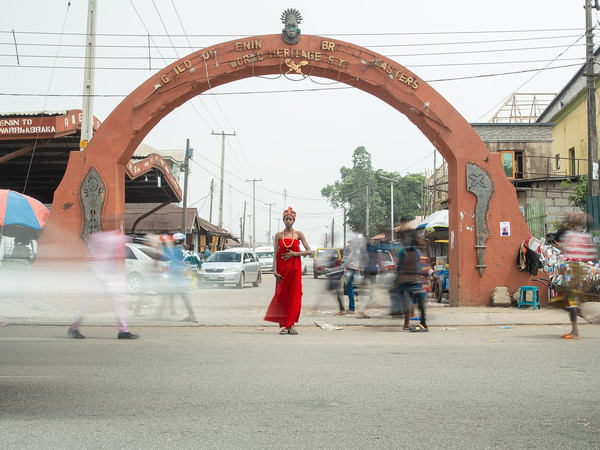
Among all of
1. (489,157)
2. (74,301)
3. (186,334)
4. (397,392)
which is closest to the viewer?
(397,392)

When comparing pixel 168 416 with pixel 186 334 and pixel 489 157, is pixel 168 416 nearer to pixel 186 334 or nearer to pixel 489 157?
pixel 186 334

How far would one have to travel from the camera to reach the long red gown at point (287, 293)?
964 cm

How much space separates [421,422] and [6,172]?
24.2m

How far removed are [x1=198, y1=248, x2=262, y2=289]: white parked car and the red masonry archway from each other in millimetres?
9681

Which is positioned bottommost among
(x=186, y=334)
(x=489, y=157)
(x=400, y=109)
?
(x=186, y=334)

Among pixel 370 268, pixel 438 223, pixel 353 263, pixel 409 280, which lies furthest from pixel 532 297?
pixel 438 223

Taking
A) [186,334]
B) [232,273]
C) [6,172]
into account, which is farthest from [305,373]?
[6,172]

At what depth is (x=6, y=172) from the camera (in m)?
24.4

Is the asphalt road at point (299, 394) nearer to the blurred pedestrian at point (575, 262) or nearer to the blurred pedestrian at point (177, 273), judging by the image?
the blurred pedestrian at point (575, 262)

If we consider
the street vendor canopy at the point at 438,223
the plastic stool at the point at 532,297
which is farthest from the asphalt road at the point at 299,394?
the street vendor canopy at the point at 438,223

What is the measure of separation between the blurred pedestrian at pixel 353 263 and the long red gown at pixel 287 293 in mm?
4039

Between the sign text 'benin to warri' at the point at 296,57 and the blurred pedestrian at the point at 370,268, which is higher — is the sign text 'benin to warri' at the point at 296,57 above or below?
above

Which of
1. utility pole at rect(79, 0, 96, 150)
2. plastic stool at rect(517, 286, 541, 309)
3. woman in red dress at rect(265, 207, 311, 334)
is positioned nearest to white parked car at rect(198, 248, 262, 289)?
utility pole at rect(79, 0, 96, 150)

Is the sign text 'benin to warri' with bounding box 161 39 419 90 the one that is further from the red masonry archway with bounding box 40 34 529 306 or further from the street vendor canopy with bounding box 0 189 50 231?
the street vendor canopy with bounding box 0 189 50 231
